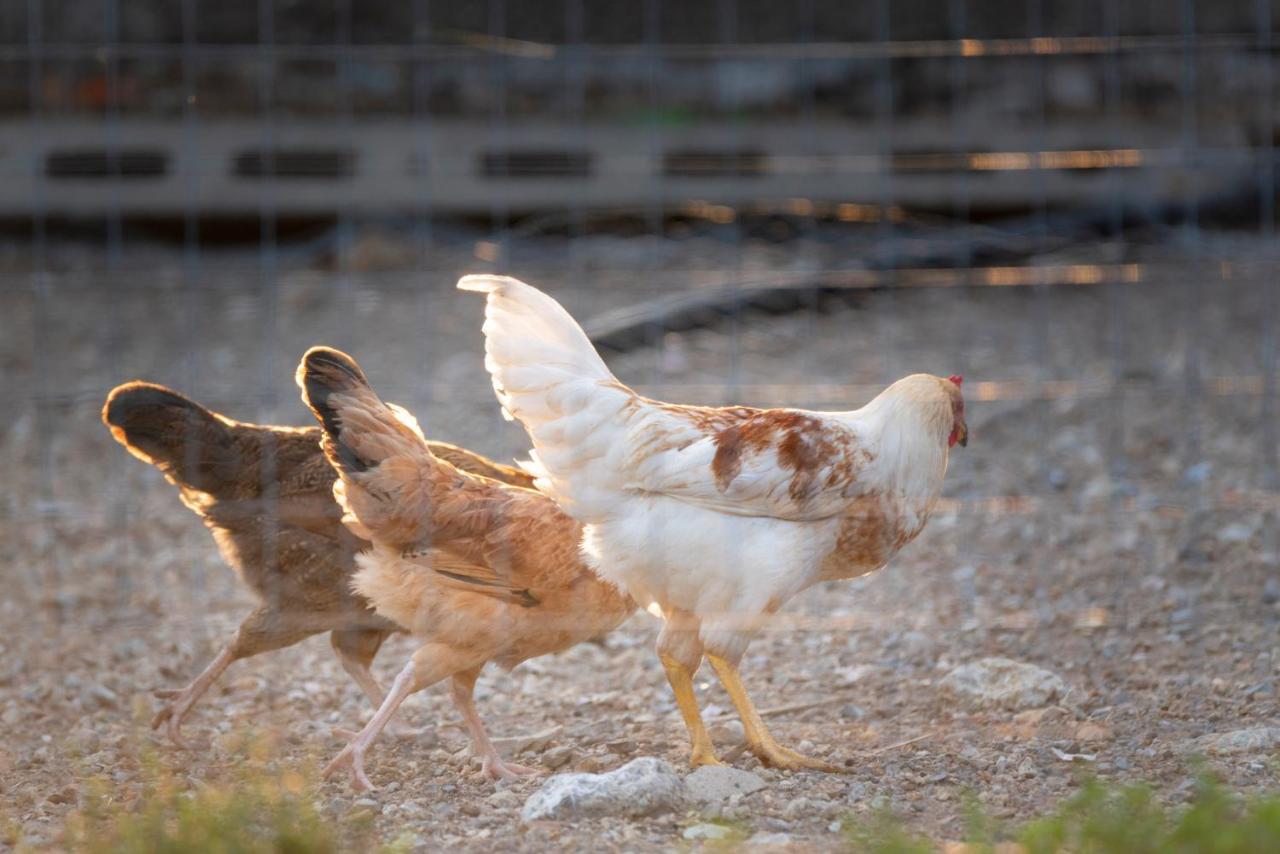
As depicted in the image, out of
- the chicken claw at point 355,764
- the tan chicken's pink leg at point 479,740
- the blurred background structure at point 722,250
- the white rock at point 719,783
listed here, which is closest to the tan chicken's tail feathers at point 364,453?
the tan chicken's pink leg at point 479,740

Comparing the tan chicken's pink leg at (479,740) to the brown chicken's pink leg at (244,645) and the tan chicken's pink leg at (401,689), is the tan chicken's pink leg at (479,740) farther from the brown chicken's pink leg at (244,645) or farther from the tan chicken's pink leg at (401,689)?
the brown chicken's pink leg at (244,645)

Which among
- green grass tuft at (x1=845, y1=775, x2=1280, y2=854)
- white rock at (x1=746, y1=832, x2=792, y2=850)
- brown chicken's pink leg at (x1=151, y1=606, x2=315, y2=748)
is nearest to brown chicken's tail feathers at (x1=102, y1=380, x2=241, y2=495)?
brown chicken's pink leg at (x1=151, y1=606, x2=315, y2=748)

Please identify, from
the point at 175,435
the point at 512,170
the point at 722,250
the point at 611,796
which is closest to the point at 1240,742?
the point at 611,796

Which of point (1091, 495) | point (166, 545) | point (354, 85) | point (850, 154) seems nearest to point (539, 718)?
point (166, 545)

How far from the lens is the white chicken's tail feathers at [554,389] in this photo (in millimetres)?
3877

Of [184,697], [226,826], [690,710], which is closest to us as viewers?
[226,826]

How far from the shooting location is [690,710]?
3.96 m

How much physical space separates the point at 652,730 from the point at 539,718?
1.45ft

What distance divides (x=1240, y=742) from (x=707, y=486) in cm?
156

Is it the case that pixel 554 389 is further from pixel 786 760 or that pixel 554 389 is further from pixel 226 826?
pixel 226 826

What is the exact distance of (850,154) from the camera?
412 inches

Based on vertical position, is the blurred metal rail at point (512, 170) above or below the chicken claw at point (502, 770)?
above

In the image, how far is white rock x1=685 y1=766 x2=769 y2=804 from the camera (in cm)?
351

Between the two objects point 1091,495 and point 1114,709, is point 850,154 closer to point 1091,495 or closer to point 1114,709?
point 1091,495
